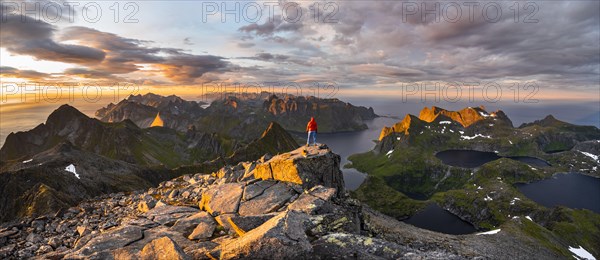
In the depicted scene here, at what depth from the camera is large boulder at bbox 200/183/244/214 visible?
27188 mm

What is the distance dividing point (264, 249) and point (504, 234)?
363 ft

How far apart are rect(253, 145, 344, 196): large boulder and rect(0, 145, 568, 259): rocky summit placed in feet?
0.43

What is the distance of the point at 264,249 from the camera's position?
15.1 m

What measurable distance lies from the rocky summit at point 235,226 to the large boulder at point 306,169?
0.43 feet

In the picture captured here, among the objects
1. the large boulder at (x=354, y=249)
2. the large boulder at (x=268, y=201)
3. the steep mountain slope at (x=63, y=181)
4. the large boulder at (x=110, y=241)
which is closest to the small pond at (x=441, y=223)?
the steep mountain slope at (x=63, y=181)

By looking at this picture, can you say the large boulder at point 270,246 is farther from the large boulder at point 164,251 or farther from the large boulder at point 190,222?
the large boulder at point 190,222

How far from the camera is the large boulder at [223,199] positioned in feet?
89.2

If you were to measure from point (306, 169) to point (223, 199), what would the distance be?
1084 centimetres

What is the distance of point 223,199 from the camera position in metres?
29.0

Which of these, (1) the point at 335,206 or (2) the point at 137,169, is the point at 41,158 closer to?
(2) the point at 137,169

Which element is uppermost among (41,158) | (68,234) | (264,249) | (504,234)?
(264,249)

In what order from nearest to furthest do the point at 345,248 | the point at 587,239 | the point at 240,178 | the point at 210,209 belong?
1. the point at 345,248
2. the point at 210,209
3. the point at 240,178
4. the point at 587,239

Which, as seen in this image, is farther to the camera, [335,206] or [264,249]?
[335,206]

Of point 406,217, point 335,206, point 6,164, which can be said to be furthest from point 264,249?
point 6,164
